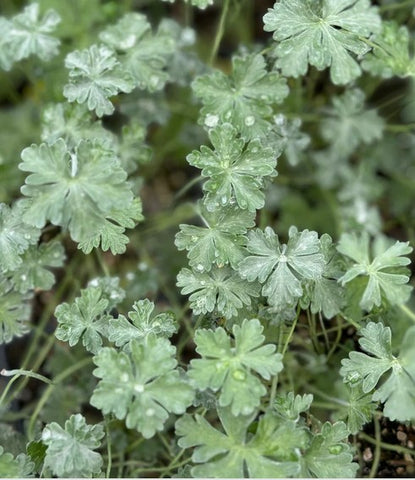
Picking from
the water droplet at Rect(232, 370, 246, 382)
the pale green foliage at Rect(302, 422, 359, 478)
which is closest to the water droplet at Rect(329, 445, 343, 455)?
the pale green foliage at Rect(302, 422, 359, 478)

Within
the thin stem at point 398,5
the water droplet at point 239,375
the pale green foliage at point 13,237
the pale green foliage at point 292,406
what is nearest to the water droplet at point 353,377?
the pale green foliage at point 292,406

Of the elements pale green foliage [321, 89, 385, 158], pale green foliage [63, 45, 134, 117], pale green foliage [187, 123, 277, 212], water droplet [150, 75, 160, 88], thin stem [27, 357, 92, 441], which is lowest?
thin stem [27, 357, 92, 441]

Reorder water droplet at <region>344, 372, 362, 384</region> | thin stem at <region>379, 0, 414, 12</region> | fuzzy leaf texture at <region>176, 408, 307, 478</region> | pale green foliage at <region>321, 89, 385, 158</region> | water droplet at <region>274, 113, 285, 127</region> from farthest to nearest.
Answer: pale green foliage at <region>321, 89, 385, 158</region>, thin stem at <region>379, 0, 414, 12</region>, water droplet at <region>274, 113, 285, 127</region>, water droplet at <region>344, 372, 362, 384</region>, fuzzy leaf texture at <region>176, 408, 307, 478</region>

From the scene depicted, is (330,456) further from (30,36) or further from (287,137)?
(30,36)

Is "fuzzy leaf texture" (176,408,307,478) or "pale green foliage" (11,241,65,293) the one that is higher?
"pale green foliage" (11,241,65,293)

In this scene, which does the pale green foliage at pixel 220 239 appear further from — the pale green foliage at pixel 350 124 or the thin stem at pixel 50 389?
the pale green foliage at pixel 350 124

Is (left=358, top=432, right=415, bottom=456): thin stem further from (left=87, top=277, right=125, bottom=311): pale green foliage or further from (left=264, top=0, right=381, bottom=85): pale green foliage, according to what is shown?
(left=264, top=0, right=381, bottom=85): pale green foliage

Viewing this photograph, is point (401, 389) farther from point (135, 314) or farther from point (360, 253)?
point (135, 314)

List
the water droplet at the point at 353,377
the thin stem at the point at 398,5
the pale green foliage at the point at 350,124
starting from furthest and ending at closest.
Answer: the pale green foliage at the point at 350,124 < the thin stem at the point at 398,5 < the water droplet at the point at 353,377
